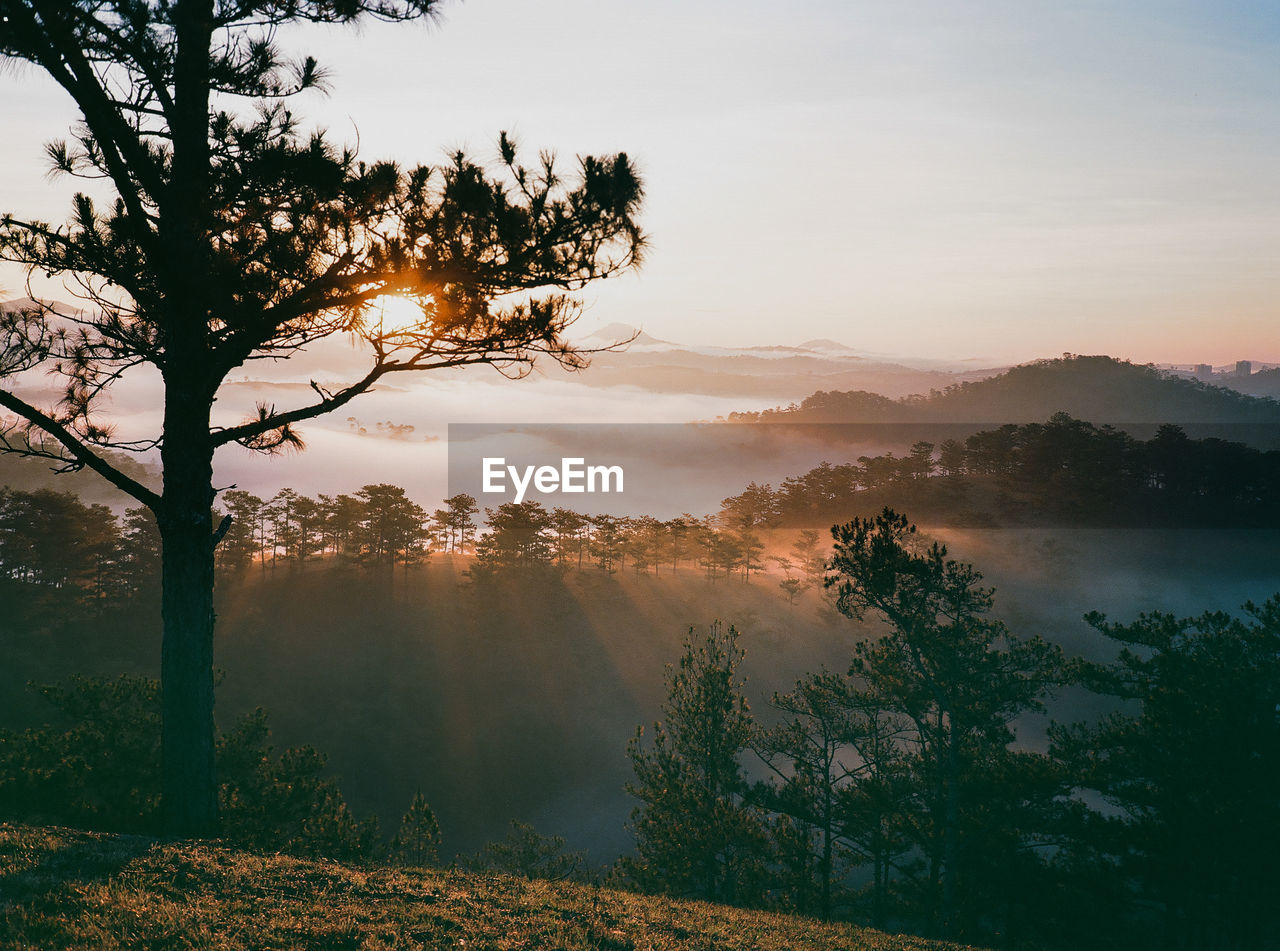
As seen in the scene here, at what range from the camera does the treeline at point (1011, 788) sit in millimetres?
16953

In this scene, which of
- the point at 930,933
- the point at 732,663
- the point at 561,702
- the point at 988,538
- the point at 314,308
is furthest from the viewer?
the point at 988,538

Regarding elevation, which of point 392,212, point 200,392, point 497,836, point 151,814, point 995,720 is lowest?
point 497,836

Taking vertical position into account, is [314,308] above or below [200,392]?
above

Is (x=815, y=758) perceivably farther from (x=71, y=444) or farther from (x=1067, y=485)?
(x=1067, y=485)

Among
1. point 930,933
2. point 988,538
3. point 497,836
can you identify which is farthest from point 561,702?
point 988,538

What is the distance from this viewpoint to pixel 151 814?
14672 mm

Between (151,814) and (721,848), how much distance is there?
14.1m

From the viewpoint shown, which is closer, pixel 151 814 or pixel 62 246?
pixel 62 246

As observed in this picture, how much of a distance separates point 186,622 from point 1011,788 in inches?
751

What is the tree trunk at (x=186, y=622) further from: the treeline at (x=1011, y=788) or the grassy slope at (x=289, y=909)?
the treeline at (x=1011, y=788)

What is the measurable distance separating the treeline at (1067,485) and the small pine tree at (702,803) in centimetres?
6471

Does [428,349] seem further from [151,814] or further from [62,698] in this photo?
[62,698]

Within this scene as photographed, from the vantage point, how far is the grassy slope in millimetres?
5996

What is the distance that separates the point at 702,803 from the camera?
20297 millimetres
